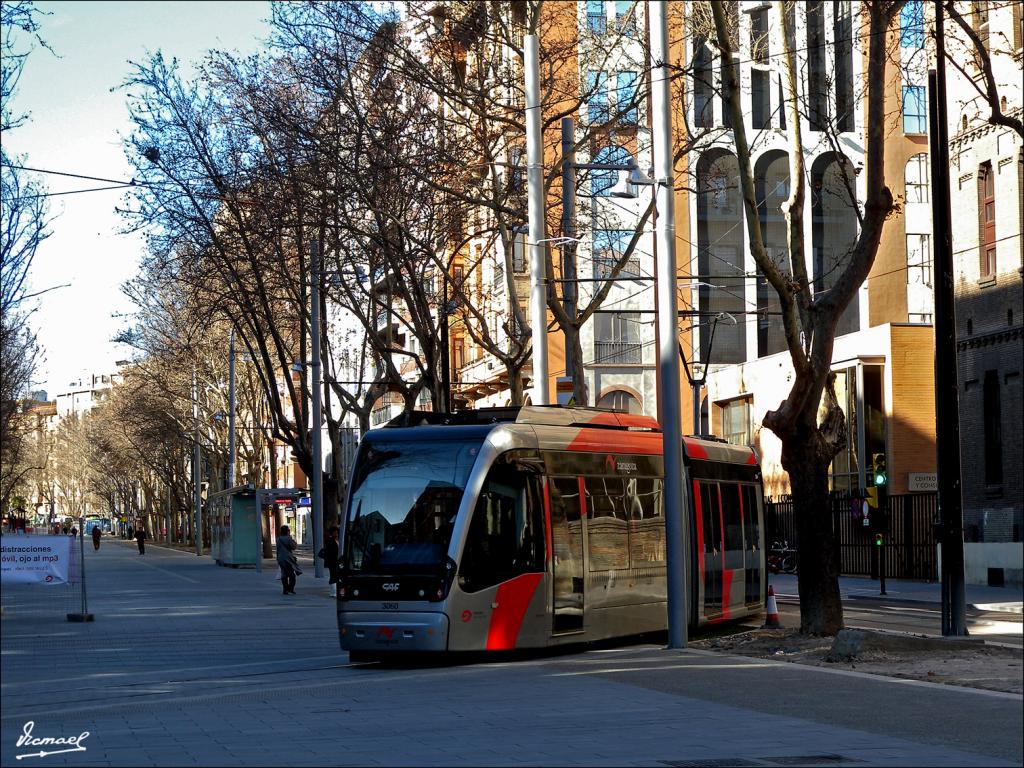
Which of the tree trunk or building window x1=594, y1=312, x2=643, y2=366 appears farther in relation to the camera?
building window x1=594, y1=312, x2=643, y2=366

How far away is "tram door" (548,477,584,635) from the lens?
63.6 ft

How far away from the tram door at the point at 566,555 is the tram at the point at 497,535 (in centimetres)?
2

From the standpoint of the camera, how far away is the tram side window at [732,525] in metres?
23.7

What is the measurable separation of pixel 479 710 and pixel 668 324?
25.6ft

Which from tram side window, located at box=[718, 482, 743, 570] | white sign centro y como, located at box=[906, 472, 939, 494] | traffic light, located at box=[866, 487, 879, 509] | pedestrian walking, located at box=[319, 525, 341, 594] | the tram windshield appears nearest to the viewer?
the tram windshield

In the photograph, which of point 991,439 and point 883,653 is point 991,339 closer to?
point 991,439

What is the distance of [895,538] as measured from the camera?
44.6m

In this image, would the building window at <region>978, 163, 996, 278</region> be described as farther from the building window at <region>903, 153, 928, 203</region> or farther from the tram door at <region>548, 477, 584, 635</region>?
the building window at <region>903, 153, 928, 203</region>

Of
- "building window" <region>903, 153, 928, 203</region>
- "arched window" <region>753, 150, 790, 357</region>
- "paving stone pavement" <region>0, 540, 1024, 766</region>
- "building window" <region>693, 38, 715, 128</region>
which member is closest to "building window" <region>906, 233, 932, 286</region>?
"building window" <region>903, 153, 928, 203</region>

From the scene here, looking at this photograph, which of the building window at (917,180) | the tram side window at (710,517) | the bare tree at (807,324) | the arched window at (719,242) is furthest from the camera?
the arched window at (719,242)

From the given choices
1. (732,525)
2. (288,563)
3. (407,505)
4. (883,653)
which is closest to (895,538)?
(288,563)

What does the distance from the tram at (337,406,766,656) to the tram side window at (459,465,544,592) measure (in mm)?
17

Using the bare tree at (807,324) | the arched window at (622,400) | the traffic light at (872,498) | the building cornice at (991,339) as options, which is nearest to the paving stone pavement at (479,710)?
the bare tree at (807,324)

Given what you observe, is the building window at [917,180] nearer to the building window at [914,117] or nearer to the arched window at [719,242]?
the building window at [914,117]
